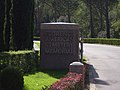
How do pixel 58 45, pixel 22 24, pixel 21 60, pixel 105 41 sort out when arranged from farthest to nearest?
pixel 105 41 < pixel 22 24 < pixel 58 45 < pixel 21 60

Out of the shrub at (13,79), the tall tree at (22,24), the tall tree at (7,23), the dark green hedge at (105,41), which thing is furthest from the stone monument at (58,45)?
the dark green hedge at (105,41)

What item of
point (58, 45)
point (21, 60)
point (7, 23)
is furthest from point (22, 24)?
point (21, 60)

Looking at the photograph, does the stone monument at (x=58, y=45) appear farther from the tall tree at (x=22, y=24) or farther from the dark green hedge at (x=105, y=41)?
the dark green hedge at (x=105, y=41)

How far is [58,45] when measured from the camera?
1869cm

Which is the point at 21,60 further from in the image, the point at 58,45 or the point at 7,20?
the point at 7,20

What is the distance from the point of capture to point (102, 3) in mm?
73938

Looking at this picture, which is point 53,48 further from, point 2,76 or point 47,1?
point 47,1

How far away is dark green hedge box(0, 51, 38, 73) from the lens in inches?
569

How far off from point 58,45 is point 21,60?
3614mm

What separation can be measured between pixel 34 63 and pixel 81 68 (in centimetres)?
653

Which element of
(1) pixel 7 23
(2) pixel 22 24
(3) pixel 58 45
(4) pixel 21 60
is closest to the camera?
(4) pixel 21 60

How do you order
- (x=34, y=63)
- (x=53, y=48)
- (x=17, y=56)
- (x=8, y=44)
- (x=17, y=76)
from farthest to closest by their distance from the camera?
(x=8, y=44) → (x=53, y=48) → (x=34, y=63) → (x=17, y=56) → (x=17, y=76)

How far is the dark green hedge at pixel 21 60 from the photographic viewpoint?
14453mm

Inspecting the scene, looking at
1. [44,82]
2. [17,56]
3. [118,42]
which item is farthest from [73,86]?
[118,42]
